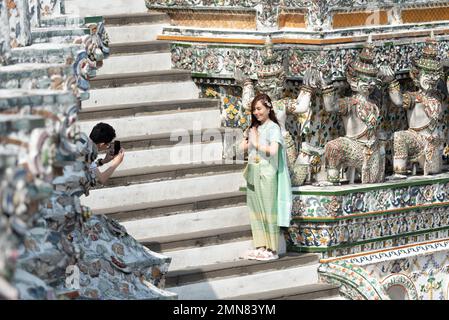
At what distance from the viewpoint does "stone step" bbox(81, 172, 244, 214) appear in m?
14.1

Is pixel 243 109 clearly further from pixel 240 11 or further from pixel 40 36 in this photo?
pixel 40 36

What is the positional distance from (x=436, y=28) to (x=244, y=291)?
3.33m

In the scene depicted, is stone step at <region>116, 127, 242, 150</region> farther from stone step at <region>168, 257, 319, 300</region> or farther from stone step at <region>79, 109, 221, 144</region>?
stone step at <region>168, 257, 319, 300</region>

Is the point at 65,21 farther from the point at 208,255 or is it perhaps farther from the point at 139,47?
the point at 139,47

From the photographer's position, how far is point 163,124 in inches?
594

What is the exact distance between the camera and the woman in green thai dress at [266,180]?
550 inches

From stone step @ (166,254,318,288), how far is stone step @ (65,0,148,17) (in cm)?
310

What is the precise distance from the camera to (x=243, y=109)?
15219mm

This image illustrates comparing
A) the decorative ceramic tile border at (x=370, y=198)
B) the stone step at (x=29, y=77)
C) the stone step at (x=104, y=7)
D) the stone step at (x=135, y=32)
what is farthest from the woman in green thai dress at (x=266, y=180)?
the stone step at (x=29, y=77)

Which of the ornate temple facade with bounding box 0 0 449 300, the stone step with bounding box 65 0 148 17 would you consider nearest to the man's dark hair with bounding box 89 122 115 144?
the ornate temple facade with bounding box 0 0 449 300

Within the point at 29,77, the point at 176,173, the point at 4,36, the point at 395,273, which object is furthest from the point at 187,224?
the point at 29,77

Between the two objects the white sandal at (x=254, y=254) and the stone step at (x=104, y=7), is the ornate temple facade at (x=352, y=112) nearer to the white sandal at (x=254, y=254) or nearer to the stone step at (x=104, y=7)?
the white sandal at (x=254, y=254)

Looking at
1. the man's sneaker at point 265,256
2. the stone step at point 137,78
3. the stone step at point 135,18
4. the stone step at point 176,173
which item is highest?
the stone step at point 135,18

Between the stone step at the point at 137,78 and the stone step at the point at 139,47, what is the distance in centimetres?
23
